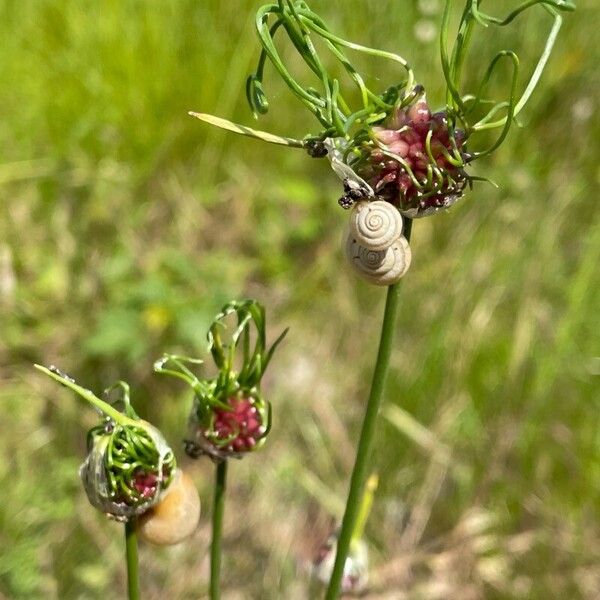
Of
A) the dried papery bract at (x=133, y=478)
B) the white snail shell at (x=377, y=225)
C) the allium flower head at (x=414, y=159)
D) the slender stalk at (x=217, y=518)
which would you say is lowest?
the slender stalk at (x=217, y=518)

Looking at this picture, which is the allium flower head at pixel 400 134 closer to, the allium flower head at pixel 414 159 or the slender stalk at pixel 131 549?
the allium flower head at pixel 414 159

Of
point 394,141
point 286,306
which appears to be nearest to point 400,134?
point 394,141

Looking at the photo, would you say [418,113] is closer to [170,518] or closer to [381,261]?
[381,261]

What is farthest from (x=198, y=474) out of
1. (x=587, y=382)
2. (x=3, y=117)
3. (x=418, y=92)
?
(x=418, y=92)

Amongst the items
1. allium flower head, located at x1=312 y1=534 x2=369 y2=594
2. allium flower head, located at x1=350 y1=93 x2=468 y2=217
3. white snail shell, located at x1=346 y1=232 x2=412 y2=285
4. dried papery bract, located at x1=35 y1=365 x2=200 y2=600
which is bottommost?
allium flower head, located at x1=312 y1=534 x2=369 y2=594

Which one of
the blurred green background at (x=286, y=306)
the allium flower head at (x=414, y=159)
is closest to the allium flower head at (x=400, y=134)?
the allium flower head at (x=414, y=159)

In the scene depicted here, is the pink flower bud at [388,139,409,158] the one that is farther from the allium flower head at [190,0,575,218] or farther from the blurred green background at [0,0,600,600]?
the blurred green background at [0,0,600,600]

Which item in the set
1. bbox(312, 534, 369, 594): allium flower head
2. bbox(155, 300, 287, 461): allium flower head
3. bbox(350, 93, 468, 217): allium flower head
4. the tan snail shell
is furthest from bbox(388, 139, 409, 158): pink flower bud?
bbox(312, 534, 369, 594): allium flower head
